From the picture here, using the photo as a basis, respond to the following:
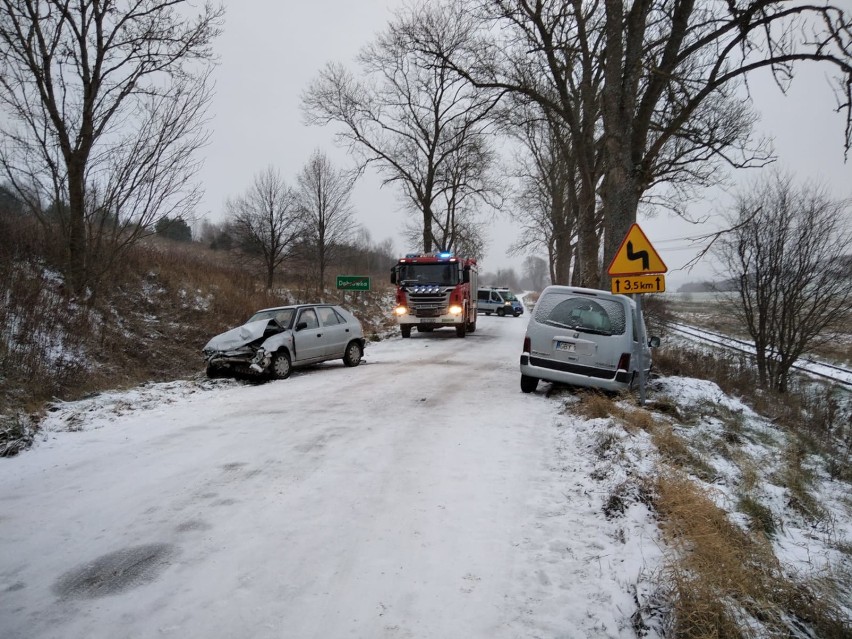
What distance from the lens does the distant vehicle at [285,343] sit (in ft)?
32.3

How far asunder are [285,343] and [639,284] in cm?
719

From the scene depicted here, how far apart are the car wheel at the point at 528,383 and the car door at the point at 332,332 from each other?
5.10 meters

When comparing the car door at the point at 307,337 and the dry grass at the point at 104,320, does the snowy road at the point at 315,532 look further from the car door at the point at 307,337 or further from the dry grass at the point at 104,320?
the car door at the point at 307,337

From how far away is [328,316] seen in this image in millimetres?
12031

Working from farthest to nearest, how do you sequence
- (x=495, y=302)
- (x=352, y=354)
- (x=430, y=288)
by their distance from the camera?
(x=495, y=302) < (x=430, y=288) < (x=352, y=354)

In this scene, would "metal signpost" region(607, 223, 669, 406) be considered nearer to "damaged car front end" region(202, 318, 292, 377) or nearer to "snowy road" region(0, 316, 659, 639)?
"snowy road" region(0, 316, 659, 639)

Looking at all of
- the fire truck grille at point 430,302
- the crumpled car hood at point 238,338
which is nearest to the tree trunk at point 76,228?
the crumpled car hood at point 238,338

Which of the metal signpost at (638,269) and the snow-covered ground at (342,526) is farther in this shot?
the metal signpost at (638,269)

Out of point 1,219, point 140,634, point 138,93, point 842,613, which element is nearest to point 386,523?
point 140,634

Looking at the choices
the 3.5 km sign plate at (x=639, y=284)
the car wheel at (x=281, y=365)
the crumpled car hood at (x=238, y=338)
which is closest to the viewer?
the 3.5 km sign plate at (x=639, y=284)

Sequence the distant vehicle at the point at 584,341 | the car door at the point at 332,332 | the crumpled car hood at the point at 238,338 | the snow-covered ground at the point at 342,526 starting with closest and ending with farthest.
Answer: the snow-covered ground at the point at 342,526
the distant vehicle at the point at 584,341
the crumpled car hood at the point at 238,338
the car door at the point at 332,332

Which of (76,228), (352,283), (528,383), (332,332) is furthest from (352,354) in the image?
(352,283)

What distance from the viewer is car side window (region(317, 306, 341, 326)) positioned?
466 inches

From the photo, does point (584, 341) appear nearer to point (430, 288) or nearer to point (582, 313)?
point (582, 313)
